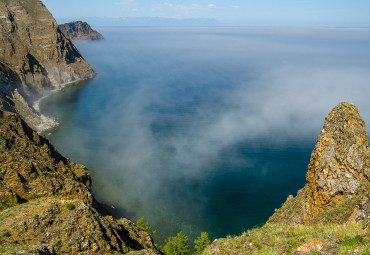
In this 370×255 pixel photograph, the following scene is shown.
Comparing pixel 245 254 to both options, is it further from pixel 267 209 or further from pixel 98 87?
pixel 98 87

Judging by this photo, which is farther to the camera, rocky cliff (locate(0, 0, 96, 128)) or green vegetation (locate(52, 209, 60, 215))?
rocky cliff (locate(0, 0, 96, 128))

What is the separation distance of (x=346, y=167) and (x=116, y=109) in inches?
4849

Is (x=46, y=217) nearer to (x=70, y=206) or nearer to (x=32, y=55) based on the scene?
(x=70, y=206)

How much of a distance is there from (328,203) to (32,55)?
184 metres

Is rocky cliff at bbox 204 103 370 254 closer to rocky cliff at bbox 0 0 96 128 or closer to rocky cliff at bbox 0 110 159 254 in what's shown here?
rocky cliff at bbox 0 110 159 254

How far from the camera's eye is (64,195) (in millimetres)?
35312

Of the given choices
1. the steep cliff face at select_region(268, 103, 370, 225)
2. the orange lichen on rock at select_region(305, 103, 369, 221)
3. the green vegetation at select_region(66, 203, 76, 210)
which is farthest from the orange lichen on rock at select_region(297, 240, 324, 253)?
the green vegetation at select_region(66, 203, 76, 210)

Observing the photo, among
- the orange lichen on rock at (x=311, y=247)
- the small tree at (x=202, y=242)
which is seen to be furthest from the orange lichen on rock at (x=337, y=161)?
the small tree at (x=202, y=242)

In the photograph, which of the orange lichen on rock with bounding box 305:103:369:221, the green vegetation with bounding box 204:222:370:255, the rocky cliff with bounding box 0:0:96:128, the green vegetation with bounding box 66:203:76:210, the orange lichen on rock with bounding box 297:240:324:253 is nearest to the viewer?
the green vegetation with bounding box 204:222:370:255

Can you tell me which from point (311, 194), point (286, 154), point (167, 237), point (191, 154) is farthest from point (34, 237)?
point (286, 154)

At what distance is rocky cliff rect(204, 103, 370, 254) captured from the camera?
15.0 m

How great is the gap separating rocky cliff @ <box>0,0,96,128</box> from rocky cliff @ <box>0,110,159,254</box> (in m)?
81.5

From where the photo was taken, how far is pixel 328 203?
93.7ft

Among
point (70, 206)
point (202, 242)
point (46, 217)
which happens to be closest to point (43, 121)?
point (202, 242)
